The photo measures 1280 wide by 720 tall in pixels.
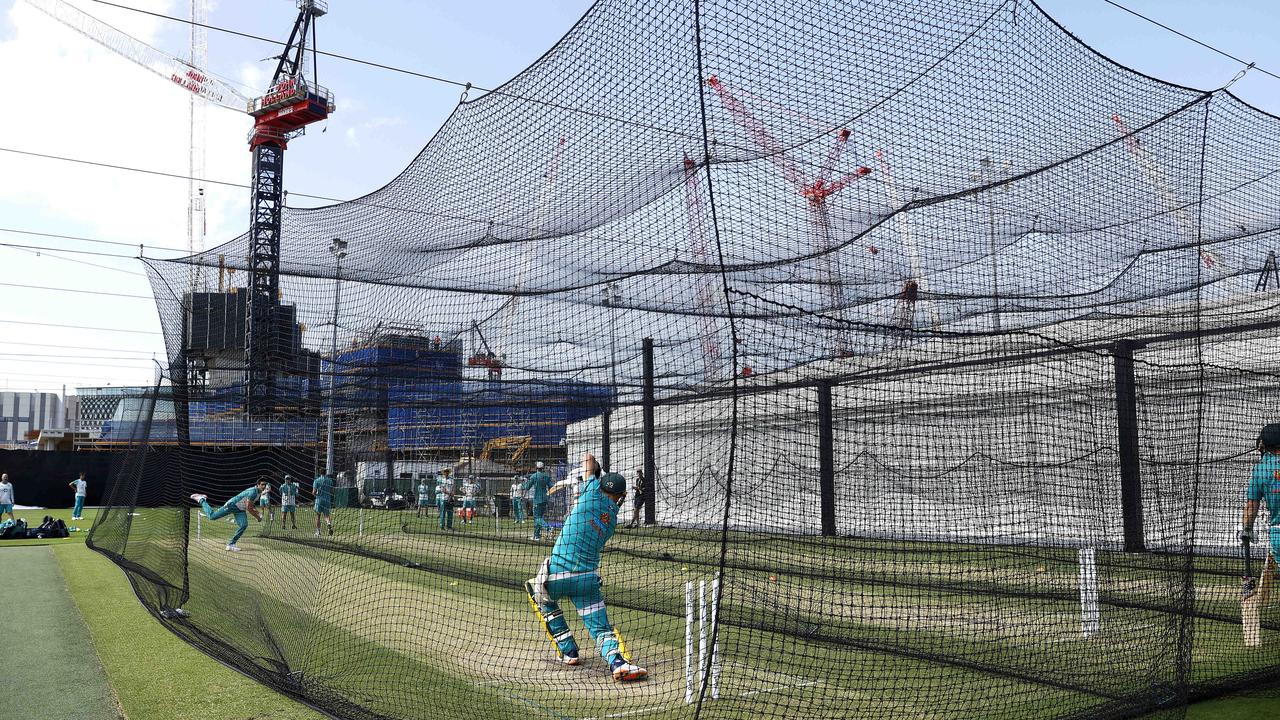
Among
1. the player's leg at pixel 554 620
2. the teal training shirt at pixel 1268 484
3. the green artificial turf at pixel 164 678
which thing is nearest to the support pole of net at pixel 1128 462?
the teal training shirt at pixel 1268 484

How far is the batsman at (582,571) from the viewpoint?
5.13 meters

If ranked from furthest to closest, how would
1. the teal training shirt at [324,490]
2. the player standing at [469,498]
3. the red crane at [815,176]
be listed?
the player standing at [469,498]
the teal training shirt at [324,490]
the red crane at [815,176]

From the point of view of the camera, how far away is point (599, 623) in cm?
511

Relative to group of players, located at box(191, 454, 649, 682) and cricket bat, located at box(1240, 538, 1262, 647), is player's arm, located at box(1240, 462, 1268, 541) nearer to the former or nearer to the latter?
cricket bat, located at box(1240, 538, 1262, 647)

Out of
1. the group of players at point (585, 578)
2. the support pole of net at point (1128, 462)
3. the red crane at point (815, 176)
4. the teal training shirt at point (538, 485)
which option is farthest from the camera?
the teal training shirt at point (538, 485)

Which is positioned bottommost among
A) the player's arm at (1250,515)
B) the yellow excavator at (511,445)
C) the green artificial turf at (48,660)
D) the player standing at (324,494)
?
the green artificial turf at (48,660)

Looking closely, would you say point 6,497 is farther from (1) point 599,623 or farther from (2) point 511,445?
(1) point 599,623

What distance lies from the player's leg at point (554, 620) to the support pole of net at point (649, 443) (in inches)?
137

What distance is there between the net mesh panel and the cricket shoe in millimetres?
55

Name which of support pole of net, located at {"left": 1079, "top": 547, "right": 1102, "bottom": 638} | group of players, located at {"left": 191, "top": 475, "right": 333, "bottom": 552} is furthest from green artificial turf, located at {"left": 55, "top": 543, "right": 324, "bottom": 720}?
support pole of net, located at {"left": 1079, "top": 547, "right": 1102, "bottom": 638}

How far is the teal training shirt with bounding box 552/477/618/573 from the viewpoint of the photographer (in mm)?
5246

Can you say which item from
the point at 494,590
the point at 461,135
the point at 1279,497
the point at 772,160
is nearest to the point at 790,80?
the point at 772,160

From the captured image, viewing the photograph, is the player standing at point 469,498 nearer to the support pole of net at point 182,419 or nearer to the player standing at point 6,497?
the support pole of net at point 182,419

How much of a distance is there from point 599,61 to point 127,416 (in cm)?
3357
